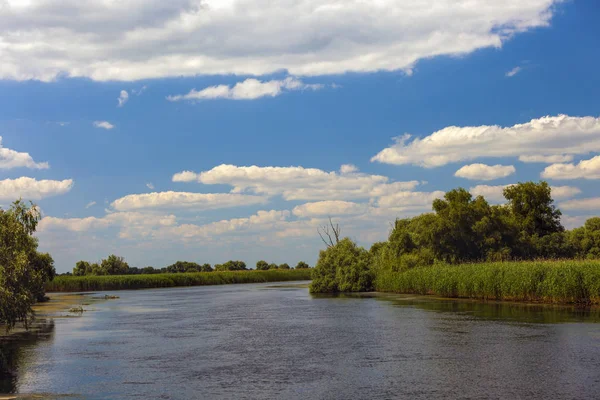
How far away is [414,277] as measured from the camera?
66750 millimetres

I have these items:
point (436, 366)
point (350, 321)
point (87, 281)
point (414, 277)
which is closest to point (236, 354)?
point (436, 366)

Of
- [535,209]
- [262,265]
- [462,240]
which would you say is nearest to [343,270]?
[462,240]

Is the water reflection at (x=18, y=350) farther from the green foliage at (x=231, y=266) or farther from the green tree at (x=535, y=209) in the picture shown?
the green foliage at (x=231, y=266)

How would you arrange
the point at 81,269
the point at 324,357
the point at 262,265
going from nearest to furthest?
the point at 324,357
the point at 81,269
the point at 262,265

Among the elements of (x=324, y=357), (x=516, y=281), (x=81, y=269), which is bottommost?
(x=324, y=357)

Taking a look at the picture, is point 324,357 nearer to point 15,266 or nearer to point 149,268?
point 15,266

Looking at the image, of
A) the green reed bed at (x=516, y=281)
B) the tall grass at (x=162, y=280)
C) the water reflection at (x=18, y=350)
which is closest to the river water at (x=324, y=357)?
the water reflection at (x=18, y=350)

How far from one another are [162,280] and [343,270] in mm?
60484

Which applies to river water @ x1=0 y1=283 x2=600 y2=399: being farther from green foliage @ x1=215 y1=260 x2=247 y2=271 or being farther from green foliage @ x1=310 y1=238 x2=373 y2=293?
green foliage @ x1=215 y1=260 x2=247 y2=271

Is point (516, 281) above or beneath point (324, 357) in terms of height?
above

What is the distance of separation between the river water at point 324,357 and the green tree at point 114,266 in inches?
4083

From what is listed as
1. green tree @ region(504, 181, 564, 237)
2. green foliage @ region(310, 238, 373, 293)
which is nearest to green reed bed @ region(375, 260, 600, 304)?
green foliage @ region(310, 238, 373, 293)

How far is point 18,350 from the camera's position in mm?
28891

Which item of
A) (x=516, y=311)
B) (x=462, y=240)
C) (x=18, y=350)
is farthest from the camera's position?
(x=462, y=240)
